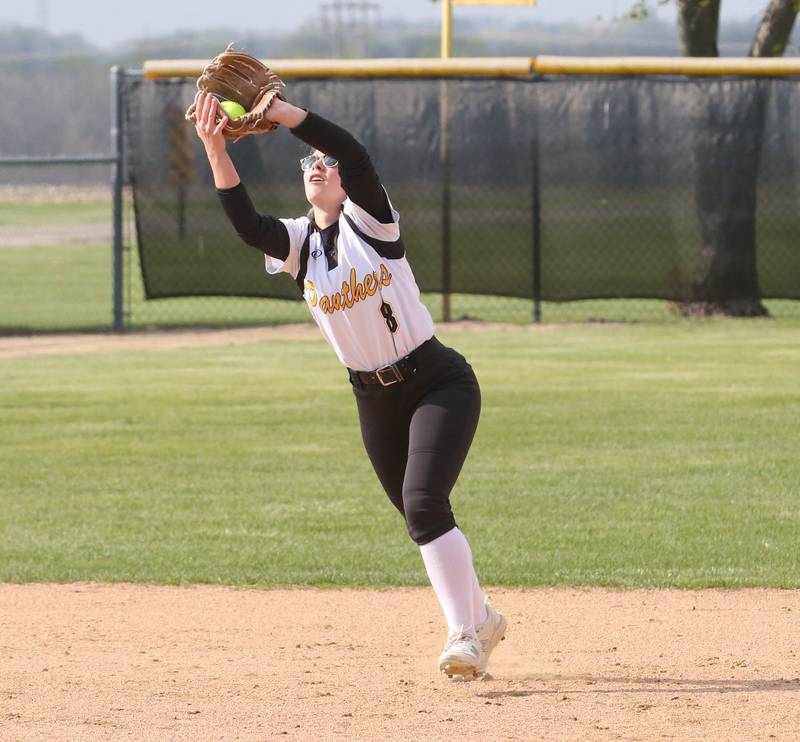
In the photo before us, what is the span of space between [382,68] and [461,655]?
10.9 metres

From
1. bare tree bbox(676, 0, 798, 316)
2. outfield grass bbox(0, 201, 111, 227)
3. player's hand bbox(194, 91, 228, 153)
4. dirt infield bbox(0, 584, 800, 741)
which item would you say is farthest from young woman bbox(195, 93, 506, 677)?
outfield grass bbox(0, 201, 111, 227)

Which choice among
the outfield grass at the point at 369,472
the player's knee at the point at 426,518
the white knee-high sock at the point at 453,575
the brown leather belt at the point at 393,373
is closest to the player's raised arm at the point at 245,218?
the brown leather belt at the point at 393,373

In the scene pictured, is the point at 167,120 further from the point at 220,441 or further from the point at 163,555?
the point at 163,555

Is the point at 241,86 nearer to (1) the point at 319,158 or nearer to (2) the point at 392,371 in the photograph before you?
(1) the point at 319,158

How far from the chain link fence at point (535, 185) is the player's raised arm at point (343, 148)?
1024 centimetres

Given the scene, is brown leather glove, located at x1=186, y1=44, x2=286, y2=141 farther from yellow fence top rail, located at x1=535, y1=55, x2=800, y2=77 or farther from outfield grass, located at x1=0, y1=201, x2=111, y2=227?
outfield grass, located at x1=0, y1=201, x2=111, y2=227

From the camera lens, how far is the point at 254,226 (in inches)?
198

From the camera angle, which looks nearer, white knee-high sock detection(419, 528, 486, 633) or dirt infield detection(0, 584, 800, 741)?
dirt infield detection(0, 584, 800, 741)

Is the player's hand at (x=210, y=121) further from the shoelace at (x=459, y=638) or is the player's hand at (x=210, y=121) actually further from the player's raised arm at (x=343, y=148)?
the shoelace at (x=459, y=638)

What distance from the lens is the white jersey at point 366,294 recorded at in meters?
4.93

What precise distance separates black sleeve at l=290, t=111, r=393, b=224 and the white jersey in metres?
0.07

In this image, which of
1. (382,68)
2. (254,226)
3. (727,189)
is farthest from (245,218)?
(727,189)

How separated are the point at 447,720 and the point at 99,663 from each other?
147 centimetres

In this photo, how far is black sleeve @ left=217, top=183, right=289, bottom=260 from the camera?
5.04 m
